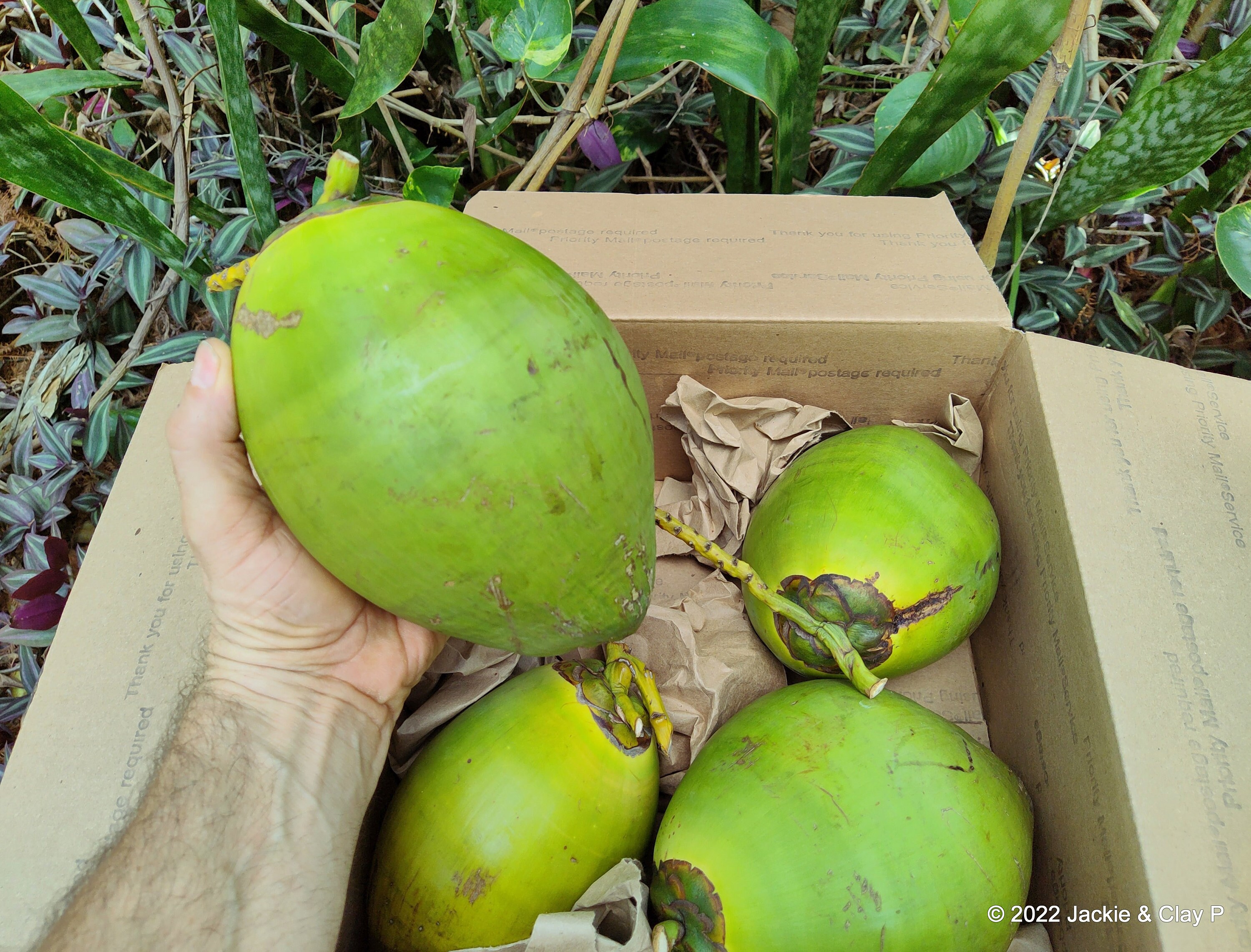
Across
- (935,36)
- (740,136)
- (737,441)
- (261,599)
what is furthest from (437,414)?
(935,36)

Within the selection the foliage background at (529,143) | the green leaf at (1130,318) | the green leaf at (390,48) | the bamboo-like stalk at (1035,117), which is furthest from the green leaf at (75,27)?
the green leaf at (1130,318)

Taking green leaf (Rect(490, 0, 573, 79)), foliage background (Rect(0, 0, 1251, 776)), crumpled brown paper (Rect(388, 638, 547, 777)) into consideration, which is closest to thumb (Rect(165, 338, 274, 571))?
crumpled brown paper (Rect(388, 638, 547, 777))

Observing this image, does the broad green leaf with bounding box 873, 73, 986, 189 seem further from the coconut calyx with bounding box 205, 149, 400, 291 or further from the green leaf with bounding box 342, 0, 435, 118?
the coconut calyx with bounding box 205, 149, 400, 291

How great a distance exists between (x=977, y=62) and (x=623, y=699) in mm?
855

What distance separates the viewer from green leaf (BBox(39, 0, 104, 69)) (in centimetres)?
112

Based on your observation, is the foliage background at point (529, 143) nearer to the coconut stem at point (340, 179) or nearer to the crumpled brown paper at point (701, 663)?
the coconut stem at point (340, 179)

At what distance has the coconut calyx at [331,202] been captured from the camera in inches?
26.0

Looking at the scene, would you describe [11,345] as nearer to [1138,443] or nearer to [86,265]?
[86,265]

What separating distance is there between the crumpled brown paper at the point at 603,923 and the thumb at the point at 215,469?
0.45 meters

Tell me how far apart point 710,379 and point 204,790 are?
2.52 ft

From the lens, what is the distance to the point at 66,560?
121cm

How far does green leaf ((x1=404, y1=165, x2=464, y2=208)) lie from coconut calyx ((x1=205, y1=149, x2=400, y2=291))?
1.60ft

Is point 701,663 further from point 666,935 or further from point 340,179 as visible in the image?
point 340,179

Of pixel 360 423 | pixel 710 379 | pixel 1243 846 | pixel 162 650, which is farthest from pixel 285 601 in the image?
pixel 1243 846
